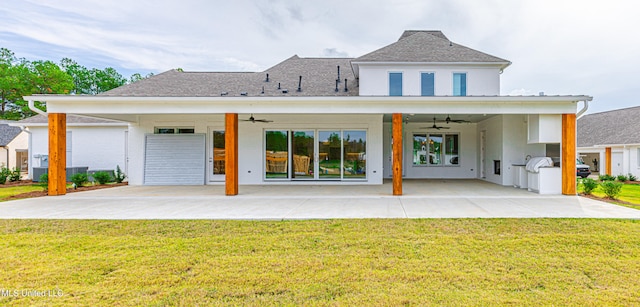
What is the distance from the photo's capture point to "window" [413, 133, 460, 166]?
15828 millimetres

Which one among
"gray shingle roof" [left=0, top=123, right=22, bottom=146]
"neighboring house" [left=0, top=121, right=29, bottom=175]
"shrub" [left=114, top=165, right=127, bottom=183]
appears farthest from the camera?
"gray shingle roof" [left=0, top=123, right=22, bottom=146]

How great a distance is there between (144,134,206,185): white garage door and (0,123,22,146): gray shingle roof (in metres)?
20.9

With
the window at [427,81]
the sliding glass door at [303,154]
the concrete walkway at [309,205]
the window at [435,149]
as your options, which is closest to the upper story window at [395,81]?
the window at [427,81]

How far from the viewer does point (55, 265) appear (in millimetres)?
3979

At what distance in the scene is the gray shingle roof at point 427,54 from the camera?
A: 514 inches

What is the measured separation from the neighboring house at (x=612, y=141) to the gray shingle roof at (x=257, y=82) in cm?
1760

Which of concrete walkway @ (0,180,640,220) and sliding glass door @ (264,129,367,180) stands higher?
sliding glass door @ (264,129,367,180)

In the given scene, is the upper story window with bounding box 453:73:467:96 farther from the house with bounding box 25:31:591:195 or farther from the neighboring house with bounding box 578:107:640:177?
the neighboring house with bounding box 578:107:640:177

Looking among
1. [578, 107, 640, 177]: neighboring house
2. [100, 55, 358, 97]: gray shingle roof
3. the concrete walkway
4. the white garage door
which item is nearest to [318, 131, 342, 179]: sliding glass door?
[100, 55, 358, 97]: gray shingle roof

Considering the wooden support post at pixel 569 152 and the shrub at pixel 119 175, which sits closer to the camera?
the wooden support post at pixel 569 152

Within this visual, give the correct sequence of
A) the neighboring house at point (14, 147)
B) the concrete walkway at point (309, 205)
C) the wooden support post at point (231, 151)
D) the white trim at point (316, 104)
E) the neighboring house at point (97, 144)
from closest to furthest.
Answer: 1. the concrete walkway at point (309, 205)
2. the white trim at point (316, 104)
3. the wooden support post at point (231, 151)
4. the neighboring house at point (97, 144)
5. the neighboring house at point (14, 147)

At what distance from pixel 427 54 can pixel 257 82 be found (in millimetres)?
7623

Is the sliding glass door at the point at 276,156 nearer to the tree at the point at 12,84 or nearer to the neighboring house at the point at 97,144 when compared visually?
the neighboring house at the point at 97,144

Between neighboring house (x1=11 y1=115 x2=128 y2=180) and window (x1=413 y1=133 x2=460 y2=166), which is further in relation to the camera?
window (x1=413 y1=133 x2=460 y2=166)
